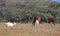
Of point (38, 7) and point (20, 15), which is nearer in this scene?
point (20, 15)

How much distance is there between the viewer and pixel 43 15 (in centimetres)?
3372

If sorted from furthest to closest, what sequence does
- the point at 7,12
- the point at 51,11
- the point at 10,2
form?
1. the point at 51,11
2. the point at 10,2
3. the point at 7,12

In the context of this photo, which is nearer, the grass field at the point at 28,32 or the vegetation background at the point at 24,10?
the grass field at the point at 28,32

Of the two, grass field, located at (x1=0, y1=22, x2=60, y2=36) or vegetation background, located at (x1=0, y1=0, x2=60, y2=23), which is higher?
grass field, located at (x1=0, y1=22, x2=60, y2=36)

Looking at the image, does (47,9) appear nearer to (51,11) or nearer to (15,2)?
(51,11)

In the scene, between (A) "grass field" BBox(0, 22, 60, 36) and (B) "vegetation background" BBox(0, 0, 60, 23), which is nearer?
(A) "grass field" BBox(0, 22, 60, 36)

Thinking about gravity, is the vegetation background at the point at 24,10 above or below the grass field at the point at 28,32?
below

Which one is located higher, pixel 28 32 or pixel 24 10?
pixel 28 32

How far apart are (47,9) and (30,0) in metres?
3.64

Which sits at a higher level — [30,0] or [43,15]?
[30,0]

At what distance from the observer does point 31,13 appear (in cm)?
3312

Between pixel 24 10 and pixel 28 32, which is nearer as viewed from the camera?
pixel 28 32

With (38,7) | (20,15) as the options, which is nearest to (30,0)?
(38,7)

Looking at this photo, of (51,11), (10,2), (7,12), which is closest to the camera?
(7,12)
